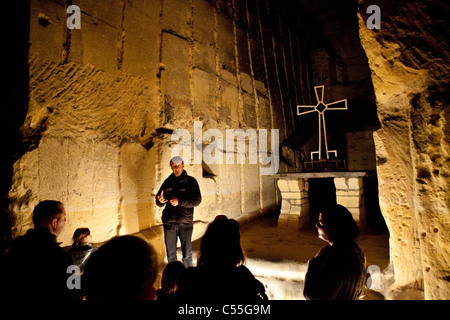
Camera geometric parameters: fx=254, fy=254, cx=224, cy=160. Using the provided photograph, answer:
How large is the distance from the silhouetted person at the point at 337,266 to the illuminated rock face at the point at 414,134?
0.70 meters

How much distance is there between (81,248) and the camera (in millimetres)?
2305

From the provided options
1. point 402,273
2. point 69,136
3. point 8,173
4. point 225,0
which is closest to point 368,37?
point 402,273

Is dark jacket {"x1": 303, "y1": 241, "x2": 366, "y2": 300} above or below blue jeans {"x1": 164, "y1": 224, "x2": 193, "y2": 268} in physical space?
above

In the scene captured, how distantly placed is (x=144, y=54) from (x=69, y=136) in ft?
5.28

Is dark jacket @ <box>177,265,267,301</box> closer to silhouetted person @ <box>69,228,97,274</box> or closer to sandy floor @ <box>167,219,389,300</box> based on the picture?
silhouetted person @ <box>69,228,97,274</box>

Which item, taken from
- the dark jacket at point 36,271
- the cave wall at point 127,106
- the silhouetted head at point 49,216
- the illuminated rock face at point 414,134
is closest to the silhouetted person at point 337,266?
the illuminated rock face at point 414,134

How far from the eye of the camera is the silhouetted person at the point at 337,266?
4.40 feet

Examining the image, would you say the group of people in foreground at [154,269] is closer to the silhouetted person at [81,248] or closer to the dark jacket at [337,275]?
the dark jacket at [337,275]

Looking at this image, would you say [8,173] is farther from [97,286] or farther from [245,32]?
[245,32]

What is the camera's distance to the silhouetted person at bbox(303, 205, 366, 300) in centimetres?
134

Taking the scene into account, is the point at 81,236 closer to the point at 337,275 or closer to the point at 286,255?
the point at 337,275

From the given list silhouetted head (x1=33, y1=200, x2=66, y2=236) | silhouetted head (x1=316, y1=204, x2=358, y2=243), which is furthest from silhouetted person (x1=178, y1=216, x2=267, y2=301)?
silhouetted head (x1=33, y1=200, x2=66, y2=236)

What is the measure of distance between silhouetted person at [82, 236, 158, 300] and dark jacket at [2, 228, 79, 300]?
1.57ft

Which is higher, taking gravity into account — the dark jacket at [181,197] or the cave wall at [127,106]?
the cave wall at [127,106]
